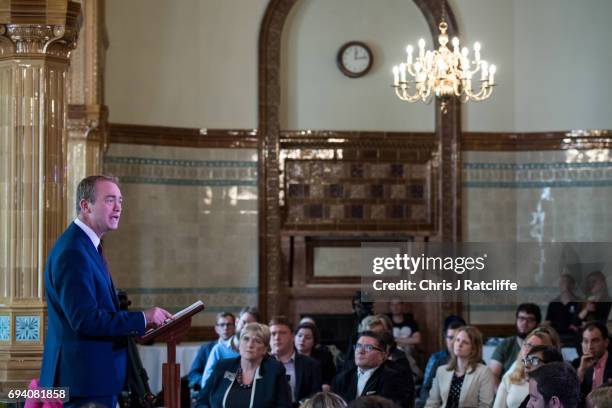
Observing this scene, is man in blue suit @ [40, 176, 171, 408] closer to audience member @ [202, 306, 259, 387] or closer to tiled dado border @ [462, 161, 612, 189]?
audience member @ [202, 306, 259, 387]

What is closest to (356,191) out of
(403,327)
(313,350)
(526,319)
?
(403,327)

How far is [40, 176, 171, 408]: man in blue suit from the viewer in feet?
12.9

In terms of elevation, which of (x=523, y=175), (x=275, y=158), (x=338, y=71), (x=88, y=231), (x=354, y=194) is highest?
(x=338, y=71)

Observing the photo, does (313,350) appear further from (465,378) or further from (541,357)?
(541,357)

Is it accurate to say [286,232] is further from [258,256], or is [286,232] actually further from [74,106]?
[74,106]

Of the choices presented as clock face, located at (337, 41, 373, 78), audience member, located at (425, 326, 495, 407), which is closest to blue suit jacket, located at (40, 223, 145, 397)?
audience member, located at (425, 326, 495, 407)

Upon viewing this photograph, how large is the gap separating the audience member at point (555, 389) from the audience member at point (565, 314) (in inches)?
216

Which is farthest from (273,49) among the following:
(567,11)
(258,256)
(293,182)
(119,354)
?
(119,354)

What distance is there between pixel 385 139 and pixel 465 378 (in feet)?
17.4

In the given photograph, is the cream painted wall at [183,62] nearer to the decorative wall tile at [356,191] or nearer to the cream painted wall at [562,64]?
the decorative wall tile at [356,191]

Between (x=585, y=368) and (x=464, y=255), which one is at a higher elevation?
(x=464, y=255)

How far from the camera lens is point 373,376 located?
6348mm

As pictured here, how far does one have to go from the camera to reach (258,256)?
11727 millimetres

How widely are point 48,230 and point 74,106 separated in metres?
3.84
